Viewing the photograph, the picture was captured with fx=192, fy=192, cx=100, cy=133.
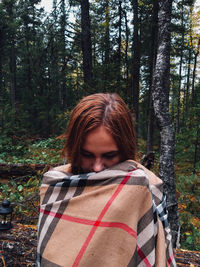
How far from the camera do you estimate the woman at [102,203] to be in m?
1.00

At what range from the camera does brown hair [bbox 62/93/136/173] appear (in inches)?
51.4

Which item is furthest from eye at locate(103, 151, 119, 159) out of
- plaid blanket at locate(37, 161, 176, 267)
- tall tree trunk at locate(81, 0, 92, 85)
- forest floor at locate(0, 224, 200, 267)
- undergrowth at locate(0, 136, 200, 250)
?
tall tree trunk at locate(81, 0, 92, 85)

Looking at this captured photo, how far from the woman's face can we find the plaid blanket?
0.12m

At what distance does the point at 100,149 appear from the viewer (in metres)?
1.27

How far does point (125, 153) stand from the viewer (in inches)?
52.9

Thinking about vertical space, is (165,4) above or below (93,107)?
above

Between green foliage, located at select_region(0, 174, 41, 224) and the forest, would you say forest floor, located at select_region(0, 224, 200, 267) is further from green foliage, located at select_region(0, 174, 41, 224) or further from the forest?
green foliage, located at select_region(0, 174, 41, 224)

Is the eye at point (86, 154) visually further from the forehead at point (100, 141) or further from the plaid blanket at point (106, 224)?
the plaid blanket at point (106, 224)

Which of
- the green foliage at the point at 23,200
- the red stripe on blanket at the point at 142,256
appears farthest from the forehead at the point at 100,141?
the green foliage at the point at 23,200

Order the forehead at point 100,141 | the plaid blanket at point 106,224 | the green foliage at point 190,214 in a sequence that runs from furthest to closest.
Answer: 1. the green foliage at point 190,214
2. the forehead at point 100,141
3. the plaid blanket at point 106,224

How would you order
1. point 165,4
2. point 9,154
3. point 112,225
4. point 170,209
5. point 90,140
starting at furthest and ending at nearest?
point 9,154
point 165,4
point 170,209
point 90,140
point 112,225

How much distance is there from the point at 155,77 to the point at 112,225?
3.89m

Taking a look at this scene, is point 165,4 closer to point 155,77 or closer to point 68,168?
point 155,77

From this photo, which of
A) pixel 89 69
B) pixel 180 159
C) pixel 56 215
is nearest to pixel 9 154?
pixel 89 69
